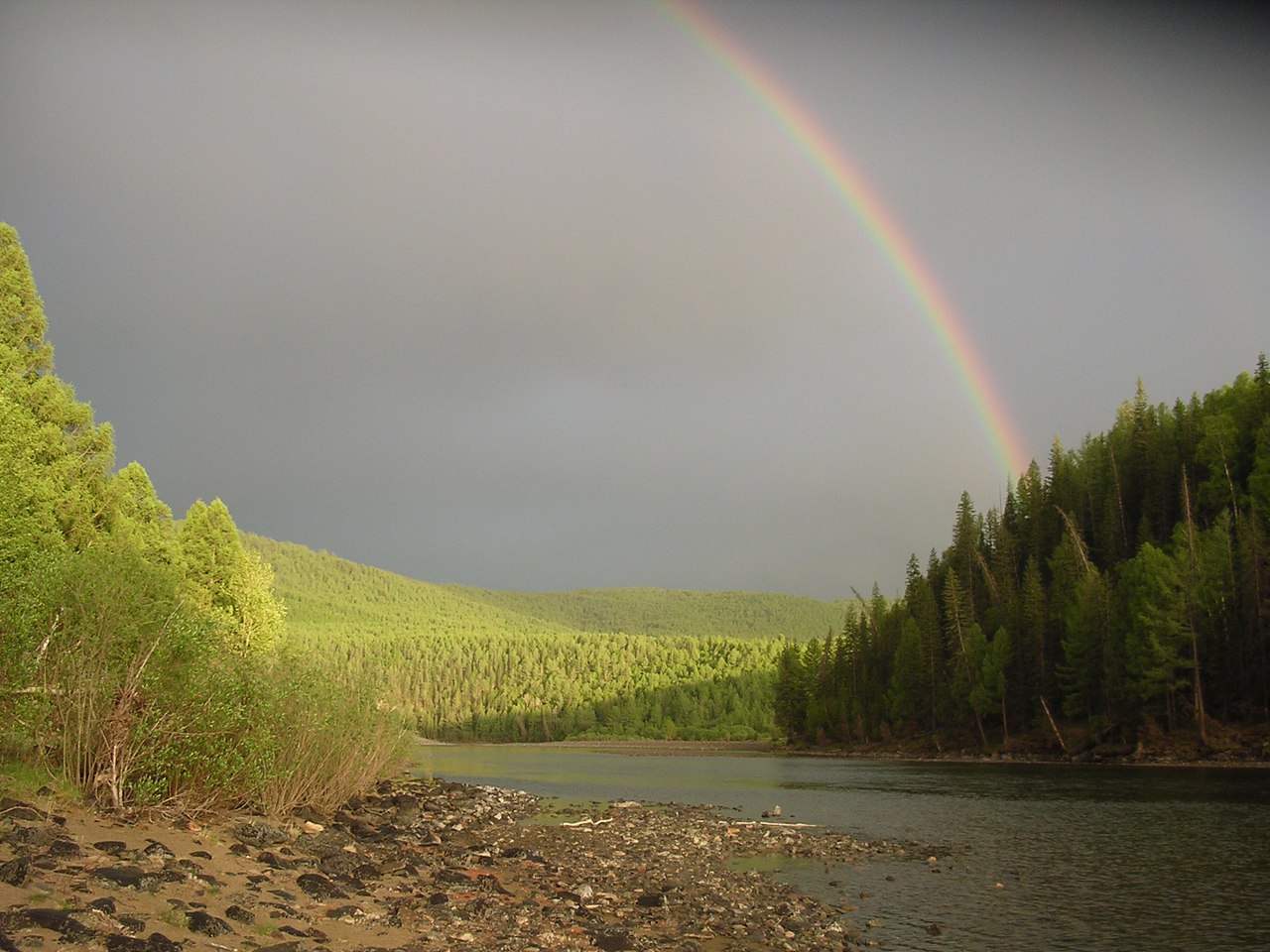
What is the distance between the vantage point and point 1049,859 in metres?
31.5

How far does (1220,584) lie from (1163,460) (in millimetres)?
38889

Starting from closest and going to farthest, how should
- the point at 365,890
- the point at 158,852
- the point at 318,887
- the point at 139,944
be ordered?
1. the point at 139,944
2. the point at 158,852
3. the point at 318,887
4. the point at 365,890

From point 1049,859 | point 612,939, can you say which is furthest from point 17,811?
point 1049,859

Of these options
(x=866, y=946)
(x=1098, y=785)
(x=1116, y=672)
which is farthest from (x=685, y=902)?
(x=1116, y=672)

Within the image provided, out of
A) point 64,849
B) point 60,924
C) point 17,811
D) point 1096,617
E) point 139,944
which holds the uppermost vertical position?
point 1096,617

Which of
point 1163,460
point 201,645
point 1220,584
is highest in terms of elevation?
point 1163,460

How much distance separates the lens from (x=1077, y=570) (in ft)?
347

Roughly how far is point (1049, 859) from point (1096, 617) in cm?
6890

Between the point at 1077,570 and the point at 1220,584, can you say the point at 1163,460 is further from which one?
the point at 1220,584

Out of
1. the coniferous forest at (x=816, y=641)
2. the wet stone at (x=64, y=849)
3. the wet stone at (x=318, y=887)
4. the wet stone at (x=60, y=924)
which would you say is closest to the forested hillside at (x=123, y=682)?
the coniferous forest at (x=816, y=641)

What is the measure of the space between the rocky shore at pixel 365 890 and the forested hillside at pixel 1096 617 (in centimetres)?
6189

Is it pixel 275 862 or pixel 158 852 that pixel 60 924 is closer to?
pixel 158 852

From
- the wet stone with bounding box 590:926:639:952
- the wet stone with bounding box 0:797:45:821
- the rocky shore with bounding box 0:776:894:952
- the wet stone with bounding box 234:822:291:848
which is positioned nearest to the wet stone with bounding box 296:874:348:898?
the rocky shore with bounding box 0:776:894:952

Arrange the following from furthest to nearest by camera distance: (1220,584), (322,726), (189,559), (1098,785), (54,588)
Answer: (1220,584)
(1098,785)
(189,559)
(322,726)
(54,588)
